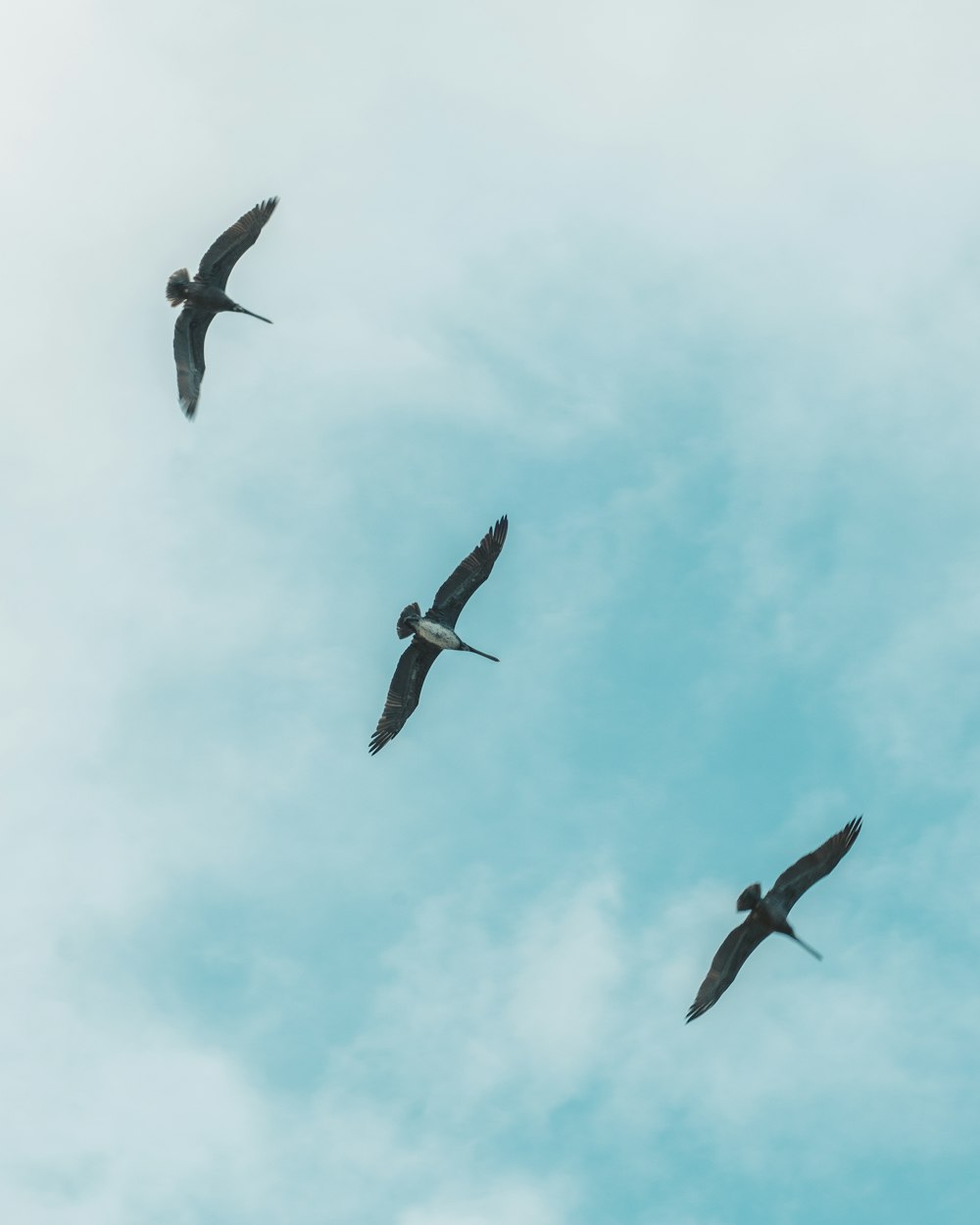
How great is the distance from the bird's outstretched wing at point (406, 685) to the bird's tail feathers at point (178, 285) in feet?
35.8

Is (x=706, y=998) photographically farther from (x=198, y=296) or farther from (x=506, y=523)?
(x=198, y=296)

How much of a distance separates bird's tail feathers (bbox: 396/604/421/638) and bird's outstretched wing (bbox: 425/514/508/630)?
23.3 inches

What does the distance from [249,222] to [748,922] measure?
21328mm

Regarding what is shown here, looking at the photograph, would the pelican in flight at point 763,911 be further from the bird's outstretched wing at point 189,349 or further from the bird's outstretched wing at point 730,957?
the bird's outstretched wing at point 189,349

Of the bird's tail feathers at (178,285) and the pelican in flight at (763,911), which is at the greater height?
the bird's tail feathers at (178,285)

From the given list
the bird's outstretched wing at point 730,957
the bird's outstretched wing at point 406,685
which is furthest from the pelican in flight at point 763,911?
the bird's outstretched wing at point 406,685

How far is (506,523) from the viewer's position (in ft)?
149

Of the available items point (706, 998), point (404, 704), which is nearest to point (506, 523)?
point (404, 704)

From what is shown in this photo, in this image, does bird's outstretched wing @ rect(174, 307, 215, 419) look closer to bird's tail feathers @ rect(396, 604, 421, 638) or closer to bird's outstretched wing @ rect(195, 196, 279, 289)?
bird's outstretched wing @ rect(195, 196, 279, 289)

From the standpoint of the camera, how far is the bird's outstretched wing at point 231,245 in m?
46.8

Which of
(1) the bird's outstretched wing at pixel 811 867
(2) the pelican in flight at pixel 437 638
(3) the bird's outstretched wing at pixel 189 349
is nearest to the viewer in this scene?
(1) the bird's outstretched wing at pixel 811 867

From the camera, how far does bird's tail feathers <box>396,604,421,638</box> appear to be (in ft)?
147

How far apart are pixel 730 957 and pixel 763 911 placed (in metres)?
1.32

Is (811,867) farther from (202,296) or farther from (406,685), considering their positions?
(202,296)
